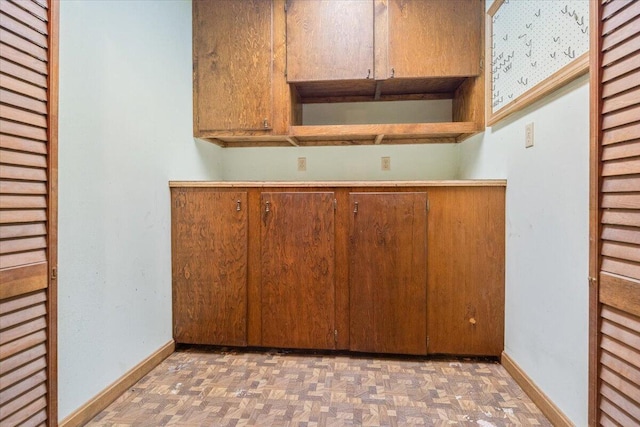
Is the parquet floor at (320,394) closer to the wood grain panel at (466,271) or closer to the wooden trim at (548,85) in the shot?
the wood grain panel at (466,271)

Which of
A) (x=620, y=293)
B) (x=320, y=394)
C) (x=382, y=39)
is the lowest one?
(x=320, y=394)

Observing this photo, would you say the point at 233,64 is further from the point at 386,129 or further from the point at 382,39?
the point at 386,129

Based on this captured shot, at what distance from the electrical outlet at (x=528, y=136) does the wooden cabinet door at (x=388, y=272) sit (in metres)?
0.51

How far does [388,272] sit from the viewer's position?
1772mm

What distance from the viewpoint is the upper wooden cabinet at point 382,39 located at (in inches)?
73.5

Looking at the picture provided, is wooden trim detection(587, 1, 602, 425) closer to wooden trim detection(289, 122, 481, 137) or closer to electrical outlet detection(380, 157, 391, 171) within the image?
wooden trim detection(289, 122, 481, 137)

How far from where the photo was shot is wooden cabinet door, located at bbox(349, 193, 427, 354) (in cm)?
175

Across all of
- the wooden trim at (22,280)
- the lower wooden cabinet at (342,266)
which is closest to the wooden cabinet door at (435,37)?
the lower wooden cabinet at (342,266)

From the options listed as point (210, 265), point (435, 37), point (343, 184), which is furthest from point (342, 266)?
point (435, 37)

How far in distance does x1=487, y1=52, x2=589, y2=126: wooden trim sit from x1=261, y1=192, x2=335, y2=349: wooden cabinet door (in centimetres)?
97

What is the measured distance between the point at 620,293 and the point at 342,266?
1.17m

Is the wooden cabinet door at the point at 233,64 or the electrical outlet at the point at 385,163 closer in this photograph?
the wooden cabinet door at the point at 233,64


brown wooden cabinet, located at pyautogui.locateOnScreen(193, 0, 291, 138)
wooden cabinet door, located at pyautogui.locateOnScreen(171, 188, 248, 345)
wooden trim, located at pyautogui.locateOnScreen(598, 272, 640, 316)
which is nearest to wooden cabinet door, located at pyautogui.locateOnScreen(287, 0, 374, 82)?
brown wooden cabinet, located at pyautogui.locateOnScreen(193, 0, 291, 138)

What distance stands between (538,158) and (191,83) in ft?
6.29
